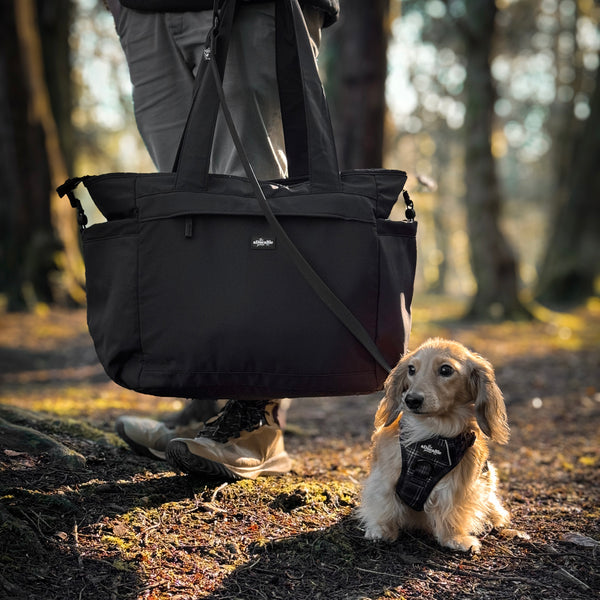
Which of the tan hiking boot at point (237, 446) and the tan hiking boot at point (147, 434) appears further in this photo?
the tan hiking boot at point (147, 434)

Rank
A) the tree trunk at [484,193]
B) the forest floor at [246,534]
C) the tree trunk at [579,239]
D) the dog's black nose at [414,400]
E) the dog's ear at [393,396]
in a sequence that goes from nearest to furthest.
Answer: the forest floor at [246,534] → the dog's black nose at [414,400] → the dog's ear at [393,396] → the tree trunk at [484,193] → the tree trunk at [579,239]

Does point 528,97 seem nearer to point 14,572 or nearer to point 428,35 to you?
point 428,35

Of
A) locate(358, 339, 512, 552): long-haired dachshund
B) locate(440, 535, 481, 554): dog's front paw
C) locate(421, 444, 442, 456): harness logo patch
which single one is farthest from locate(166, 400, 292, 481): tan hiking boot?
locate(440, 535, 481, 554): dog's front paw

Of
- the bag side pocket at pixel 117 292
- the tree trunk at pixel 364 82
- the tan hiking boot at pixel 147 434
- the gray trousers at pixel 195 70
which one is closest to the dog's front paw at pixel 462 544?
the tan hiking boot at pixel 147 434

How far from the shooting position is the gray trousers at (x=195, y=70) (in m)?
3.07

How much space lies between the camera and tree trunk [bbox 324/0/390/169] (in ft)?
30.8

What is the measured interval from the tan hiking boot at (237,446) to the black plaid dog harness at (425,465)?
0.84 meters

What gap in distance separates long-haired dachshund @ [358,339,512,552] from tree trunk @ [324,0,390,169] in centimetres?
667

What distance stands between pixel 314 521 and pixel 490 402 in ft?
3.30

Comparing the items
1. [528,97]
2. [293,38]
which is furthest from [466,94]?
[528,97]

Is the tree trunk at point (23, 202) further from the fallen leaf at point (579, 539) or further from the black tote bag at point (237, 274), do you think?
the fallen leaf at point (579, 539)

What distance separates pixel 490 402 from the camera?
2.95 m

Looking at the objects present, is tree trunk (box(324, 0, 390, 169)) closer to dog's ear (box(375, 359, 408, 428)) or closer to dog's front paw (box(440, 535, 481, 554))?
dog's ear (box(375, 359, 408, 428))

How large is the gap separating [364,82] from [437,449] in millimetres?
7573
